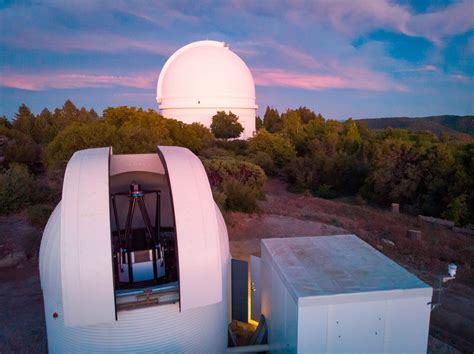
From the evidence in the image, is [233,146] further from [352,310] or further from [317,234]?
[352,310]

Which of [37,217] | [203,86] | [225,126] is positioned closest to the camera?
[37,217]

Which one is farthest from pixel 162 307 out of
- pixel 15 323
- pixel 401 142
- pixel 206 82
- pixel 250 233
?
pixel 206 82

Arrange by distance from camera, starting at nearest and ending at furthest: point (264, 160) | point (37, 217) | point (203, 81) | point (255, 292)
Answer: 1. point (255, 292)
2. point (37, 217)
3. point (264, 160)
4. point (203, 81)

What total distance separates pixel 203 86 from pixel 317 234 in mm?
19804

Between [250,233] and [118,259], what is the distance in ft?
25.3

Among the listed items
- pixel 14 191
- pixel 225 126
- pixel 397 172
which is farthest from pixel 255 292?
pixel 225 126

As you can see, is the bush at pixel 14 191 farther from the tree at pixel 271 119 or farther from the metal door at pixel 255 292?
the tree at pixel 271 119

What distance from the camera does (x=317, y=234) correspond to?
477 inches

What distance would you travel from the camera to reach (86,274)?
3.62 metres

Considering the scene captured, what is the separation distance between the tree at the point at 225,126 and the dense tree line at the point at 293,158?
8 centimetres

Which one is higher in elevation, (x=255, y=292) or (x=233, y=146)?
(x=233, y=146)

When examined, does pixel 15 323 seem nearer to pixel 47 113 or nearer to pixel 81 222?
pixel 81 222

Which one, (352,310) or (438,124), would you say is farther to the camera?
(438,124)

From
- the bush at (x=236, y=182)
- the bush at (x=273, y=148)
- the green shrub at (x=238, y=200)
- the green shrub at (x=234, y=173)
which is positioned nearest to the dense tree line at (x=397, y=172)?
the bush at (x=273, y=148)
